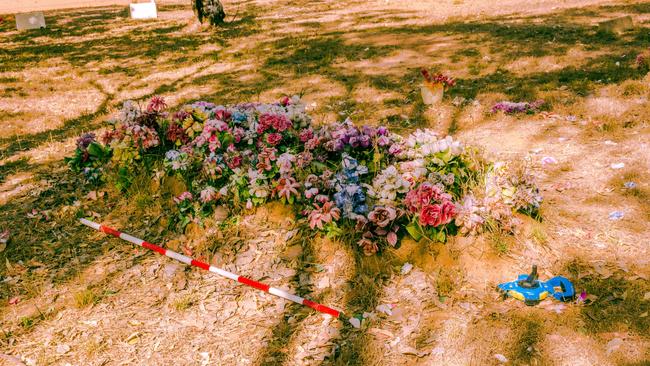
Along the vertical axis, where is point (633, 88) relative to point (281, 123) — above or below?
below

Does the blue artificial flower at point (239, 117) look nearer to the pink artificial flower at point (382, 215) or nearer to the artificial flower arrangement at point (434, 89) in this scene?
the pink artificial flower at point (382, 215)

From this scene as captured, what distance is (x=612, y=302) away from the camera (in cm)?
306

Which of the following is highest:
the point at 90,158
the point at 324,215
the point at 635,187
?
the point at 90,158

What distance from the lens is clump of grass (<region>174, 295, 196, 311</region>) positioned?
331 cm

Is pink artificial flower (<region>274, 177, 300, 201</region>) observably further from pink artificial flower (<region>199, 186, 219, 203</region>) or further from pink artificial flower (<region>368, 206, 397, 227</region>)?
pink artificial flower (<region>368, 206, 397, 227</region>)

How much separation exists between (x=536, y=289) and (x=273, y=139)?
2.21 m

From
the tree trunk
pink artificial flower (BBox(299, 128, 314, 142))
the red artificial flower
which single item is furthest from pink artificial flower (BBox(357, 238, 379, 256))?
the tree trunk

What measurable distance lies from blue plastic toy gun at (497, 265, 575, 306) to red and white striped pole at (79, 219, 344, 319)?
41.6 inches

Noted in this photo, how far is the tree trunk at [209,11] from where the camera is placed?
13.0 meters

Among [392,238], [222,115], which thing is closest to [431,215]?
[392,238]

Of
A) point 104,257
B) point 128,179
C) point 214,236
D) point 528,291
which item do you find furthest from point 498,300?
point 128,179

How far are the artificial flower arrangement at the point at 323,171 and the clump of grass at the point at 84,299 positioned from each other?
35.7 inches

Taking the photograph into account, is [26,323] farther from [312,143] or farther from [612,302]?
[612,302]

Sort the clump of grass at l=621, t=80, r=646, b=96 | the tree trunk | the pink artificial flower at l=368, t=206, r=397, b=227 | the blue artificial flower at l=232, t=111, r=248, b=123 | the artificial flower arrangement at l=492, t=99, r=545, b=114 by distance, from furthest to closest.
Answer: the tree trunk < the clump of grass at l=621, t=80, r=646, b=96 < the artificial flower arrangement at l=492, t=99, r=545, b=114 < the blue artificial flower at l=232, t=111, r=248, b=123 < the pink artificial flower at l=368, t=206, r=397, b=227
